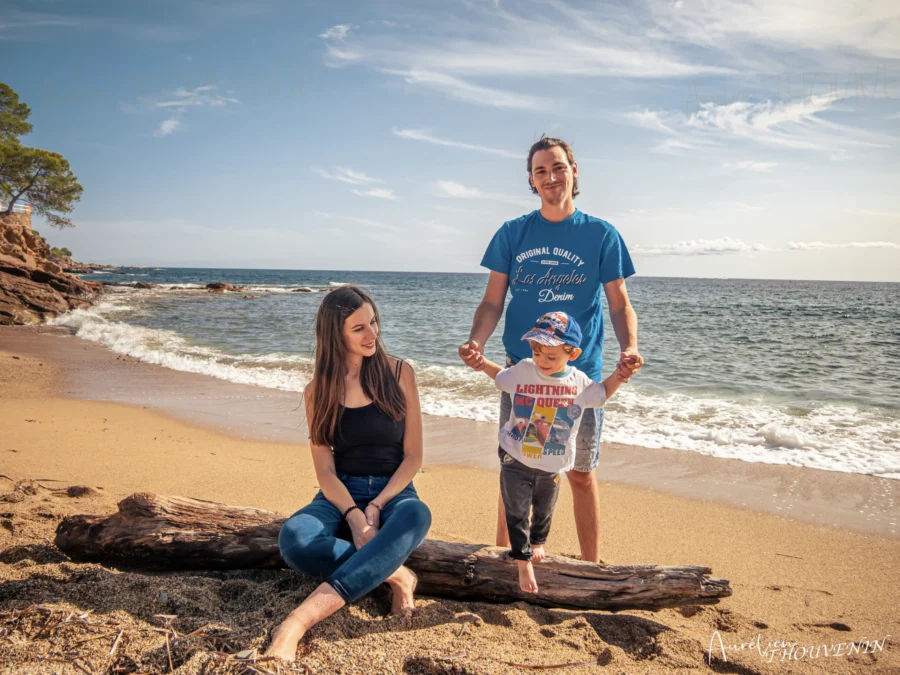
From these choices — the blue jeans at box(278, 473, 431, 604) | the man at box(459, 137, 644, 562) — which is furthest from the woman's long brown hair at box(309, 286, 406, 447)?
the man at box(459, 137, 644, 562)

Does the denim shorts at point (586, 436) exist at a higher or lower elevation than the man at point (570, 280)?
lower

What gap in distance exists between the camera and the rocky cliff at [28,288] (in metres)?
18.1

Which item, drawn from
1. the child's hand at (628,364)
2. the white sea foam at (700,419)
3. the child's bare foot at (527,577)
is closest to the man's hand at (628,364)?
the child's hand at (628,364)

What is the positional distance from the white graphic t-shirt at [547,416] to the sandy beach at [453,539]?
716 millimetres

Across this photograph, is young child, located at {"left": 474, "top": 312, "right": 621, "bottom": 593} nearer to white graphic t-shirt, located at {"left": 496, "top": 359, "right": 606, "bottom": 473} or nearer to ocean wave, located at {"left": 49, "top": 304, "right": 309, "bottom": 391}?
white graphic t-shirt, located at {"left": 496, "top": 359, "right": 606, "bottom": 473}

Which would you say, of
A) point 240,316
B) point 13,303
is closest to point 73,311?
point 13,303

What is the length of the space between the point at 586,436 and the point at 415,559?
1055mm

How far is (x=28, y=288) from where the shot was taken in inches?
773

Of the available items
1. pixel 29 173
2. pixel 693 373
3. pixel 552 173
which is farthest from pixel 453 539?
pixel 29 173

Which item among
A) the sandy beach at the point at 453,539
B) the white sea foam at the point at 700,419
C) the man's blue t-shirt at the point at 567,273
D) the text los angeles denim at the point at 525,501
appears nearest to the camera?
the sandy beach at the point at 453,539

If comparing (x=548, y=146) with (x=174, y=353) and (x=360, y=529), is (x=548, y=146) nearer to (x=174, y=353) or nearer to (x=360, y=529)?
(x=360, y=529)

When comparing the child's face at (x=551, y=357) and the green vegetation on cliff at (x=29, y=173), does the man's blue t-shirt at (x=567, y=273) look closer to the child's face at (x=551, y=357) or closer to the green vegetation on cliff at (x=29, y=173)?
the child's face at (x=551, y=357)

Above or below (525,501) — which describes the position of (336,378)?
above

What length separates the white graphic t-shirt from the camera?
2.62 meters
